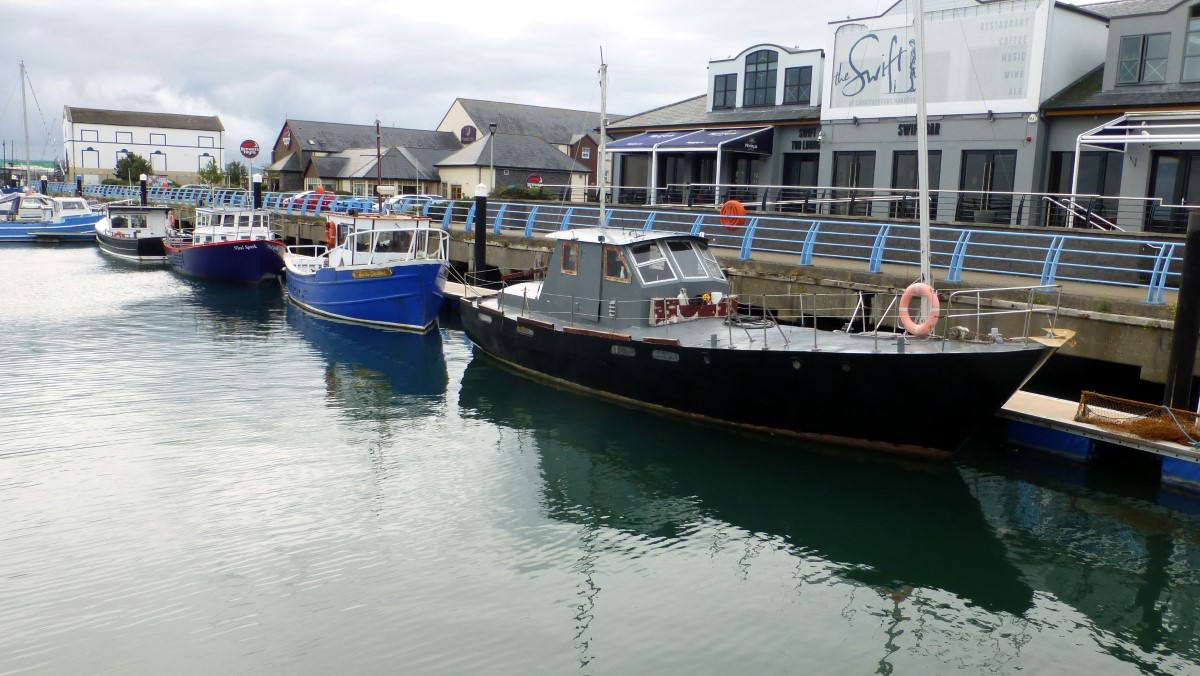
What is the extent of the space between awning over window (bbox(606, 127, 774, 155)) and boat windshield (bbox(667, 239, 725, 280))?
14.7 meters

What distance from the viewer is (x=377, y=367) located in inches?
882

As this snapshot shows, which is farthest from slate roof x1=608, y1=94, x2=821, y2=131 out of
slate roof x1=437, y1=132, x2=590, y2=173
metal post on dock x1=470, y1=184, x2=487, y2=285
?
slate roof x1=437, y1=132, x2=590, y2=173

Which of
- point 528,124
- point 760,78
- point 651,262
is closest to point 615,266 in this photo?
point 651,262

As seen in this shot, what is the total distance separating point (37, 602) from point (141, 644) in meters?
1.71

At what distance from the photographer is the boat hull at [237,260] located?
3756 centimetres

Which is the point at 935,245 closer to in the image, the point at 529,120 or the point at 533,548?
the point at 533,548

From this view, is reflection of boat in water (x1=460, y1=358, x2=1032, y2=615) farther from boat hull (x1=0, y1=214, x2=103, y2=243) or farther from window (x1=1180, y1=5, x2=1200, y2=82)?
boat hull (x1=0, y1=214, x2=103, y2=243)

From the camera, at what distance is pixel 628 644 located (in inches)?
358

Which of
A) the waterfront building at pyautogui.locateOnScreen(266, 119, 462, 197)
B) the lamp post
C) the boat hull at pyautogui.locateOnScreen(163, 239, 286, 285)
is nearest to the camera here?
the boat hull at pyautogui.locateOnScreen(163, 239, 286, 285)

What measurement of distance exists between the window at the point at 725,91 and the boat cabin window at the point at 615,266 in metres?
20.5

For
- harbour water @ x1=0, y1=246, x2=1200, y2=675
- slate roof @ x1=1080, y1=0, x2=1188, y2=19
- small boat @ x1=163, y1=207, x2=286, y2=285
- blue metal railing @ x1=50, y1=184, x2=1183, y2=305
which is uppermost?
slate roof @ x1=1080, y1=0, x2=1188, y2=19

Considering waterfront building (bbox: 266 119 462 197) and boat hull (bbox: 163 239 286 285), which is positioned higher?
waterfront building (bbox: 266 119 462 197)

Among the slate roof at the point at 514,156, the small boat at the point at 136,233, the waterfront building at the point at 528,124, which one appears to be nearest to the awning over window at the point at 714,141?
the slate roof at the point at 514,156

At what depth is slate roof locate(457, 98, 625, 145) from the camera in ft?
264
